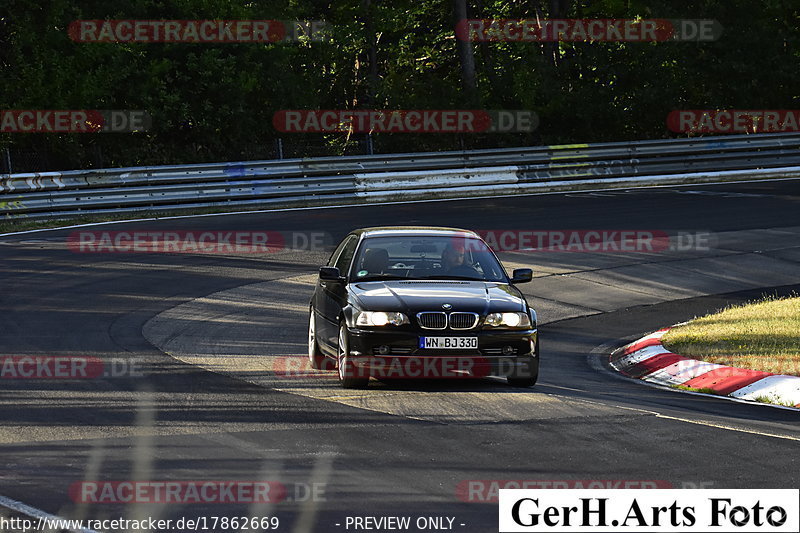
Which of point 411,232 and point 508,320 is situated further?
point 411,232

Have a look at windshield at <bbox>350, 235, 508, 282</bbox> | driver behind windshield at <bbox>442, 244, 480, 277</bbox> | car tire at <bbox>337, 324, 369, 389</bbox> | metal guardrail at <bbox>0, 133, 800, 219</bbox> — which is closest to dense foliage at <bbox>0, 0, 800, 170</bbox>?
metal guardrail at <bbox>0, 133, 800, 219</bbox>

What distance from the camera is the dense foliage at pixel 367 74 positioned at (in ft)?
101

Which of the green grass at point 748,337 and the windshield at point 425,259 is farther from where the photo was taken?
the green grass at point 748,337

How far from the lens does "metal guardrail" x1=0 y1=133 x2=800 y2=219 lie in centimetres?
2625

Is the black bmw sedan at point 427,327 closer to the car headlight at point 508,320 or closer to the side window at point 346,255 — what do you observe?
the car headlight at point 508,320

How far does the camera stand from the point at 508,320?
10.8 metres

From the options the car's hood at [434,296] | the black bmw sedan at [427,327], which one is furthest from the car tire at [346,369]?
the car's hood at [434,296]

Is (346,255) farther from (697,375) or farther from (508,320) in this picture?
(697,375)

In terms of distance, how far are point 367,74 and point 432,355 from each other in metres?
33.1

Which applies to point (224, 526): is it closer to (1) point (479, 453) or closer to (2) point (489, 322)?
(1) point (479, 453)

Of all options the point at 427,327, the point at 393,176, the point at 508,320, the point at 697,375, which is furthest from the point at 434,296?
the point at 393,176

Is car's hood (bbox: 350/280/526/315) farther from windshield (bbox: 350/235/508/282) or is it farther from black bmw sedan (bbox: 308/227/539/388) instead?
windshield (bbox: 350/235/508/282)

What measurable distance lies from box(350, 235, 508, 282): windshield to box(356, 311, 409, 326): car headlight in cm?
103

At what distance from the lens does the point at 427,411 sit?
32.1 feet
